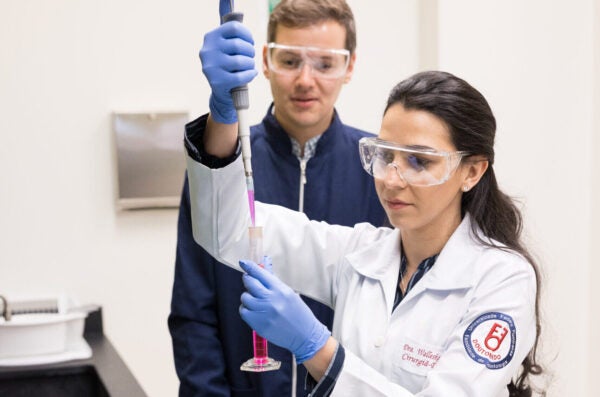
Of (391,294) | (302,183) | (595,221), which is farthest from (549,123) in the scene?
(391,294)

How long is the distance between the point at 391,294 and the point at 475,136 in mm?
342

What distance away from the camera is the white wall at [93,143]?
8.70 ft

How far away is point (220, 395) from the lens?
1.89 meters

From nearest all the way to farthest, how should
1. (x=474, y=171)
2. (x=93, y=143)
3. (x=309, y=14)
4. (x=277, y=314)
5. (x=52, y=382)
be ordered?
1. (x=277, y=314)
2. (x=474, y=171)
3. (x=309, y=14)
4. (x=52, y=382)
5. (x=93, y=143)

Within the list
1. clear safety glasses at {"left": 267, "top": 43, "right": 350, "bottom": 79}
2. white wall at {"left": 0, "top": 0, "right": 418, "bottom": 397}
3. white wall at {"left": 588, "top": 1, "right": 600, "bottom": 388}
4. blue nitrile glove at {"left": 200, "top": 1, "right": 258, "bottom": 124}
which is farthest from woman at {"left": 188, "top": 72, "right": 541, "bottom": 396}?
white wall at {"left": 588, "top": 1, "right": 600, "bottom": 388}

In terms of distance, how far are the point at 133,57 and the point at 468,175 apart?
5.00 ft

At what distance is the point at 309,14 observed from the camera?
6.23 feet

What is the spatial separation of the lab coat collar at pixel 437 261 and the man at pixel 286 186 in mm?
311

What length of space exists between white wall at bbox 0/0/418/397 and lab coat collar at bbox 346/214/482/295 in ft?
4.19

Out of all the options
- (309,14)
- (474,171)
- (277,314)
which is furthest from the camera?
(309,14)

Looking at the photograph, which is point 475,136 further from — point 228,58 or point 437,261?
point 228,58

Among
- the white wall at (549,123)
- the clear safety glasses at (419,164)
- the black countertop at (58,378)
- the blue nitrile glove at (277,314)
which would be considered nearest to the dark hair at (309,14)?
the clear safety glasses at (419,164)

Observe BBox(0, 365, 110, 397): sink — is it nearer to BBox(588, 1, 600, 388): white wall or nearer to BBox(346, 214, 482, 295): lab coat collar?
BBox(346, 214, 482, 295): lab coat collar

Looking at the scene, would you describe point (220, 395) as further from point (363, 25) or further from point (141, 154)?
point (363, 25)
